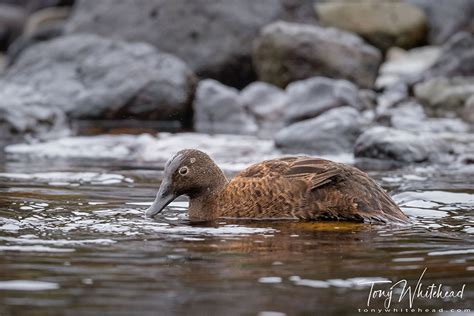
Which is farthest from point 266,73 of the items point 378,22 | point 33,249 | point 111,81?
→ point 33,249

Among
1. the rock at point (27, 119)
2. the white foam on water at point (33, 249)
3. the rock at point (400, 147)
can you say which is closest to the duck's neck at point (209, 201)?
the white foam on water at point (33, 249)

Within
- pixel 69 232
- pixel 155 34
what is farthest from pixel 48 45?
pixel 69 232

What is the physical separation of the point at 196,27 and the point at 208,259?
57.4 feet

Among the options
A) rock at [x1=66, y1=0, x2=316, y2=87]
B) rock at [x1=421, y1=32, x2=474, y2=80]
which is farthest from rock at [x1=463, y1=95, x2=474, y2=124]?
rock at [x1=66, y1=0, x2=316, y2=87]

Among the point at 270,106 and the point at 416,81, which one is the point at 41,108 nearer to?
the point at 270,106

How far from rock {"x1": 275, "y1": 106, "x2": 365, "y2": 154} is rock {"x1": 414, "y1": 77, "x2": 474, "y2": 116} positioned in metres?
5.16

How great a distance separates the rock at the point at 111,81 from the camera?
18703 mm

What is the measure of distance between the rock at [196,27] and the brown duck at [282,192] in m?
14.6

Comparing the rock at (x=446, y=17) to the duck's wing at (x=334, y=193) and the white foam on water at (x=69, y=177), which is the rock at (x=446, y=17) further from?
the duck's wing at (x=334, y=193)

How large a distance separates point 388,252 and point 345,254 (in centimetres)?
29

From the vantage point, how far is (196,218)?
8055 mm

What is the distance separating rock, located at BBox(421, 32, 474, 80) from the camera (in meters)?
21.6

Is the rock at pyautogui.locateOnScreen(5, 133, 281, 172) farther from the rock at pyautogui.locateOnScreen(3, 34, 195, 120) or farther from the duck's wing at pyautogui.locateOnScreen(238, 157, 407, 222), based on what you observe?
the duck's wing at pyautogui.locateOnScreen(238, 157, 407, 222)

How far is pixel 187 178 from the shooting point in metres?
8.09
